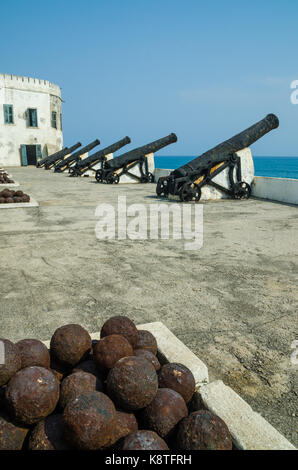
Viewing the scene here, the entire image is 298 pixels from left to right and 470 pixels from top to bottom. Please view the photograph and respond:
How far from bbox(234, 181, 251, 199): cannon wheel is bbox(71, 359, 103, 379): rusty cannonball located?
1048 centimetres

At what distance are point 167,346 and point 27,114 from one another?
37171mm

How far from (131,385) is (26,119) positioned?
37550 mm

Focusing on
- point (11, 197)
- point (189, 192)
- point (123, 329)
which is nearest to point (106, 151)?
point (189, 192)

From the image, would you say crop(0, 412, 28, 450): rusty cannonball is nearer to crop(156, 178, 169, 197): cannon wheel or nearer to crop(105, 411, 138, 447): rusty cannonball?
crop(105, 411, 138, 447): rusty cannonball

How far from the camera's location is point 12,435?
65.9 inches

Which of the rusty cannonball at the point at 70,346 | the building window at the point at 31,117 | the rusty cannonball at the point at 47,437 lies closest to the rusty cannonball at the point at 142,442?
the rusty cannonball at the point at 47,437

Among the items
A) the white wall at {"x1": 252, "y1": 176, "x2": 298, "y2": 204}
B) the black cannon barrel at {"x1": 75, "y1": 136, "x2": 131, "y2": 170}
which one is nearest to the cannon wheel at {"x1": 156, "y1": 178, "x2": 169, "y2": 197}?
the white wall at {"x1": 252, "y1": 176, "x2": 298, "y2": 204}

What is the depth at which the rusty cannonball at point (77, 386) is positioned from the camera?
184cm

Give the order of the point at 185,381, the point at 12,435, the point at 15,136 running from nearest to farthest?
the point at 12,435
the point at 185,381
the point at 15,136

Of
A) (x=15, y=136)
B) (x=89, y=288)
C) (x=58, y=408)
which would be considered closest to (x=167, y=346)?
(x=58, y=408)

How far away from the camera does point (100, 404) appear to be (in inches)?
65.0

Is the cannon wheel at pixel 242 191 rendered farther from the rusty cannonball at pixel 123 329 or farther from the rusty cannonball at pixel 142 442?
the rusty cannonball at pixel 142 442

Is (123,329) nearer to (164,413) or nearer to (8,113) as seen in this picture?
(164,413)
